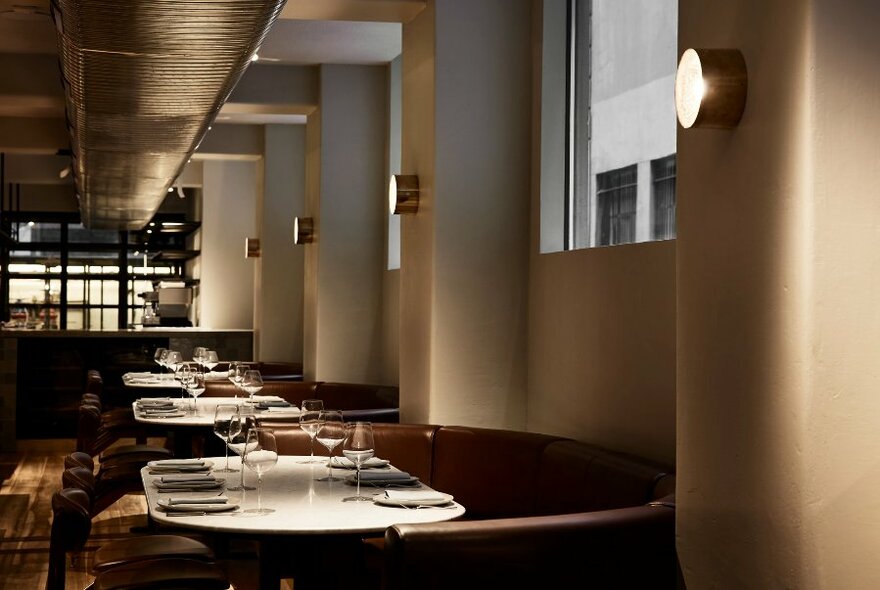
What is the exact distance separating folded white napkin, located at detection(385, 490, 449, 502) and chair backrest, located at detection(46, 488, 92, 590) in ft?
3.24

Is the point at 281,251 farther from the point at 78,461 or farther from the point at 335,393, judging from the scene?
the point at 78,461

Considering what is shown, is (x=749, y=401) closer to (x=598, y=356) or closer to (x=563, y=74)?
(x=598, y=356)

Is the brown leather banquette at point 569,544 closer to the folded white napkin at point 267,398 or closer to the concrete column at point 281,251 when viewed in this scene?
the folded white napkin at point 267,398

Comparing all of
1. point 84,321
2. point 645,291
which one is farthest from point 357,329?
point 84,321

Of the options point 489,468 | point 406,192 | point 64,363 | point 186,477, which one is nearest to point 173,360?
point 64,363

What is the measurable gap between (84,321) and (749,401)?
14.6 m

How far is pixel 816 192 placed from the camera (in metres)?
2.34

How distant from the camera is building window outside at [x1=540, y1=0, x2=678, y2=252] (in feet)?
14.8

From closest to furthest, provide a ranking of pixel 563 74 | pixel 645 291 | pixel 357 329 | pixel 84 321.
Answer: pixel 645 291 → pixel 563 74 → pixel 357 329 → pixel 84 321

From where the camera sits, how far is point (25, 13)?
22.3ft

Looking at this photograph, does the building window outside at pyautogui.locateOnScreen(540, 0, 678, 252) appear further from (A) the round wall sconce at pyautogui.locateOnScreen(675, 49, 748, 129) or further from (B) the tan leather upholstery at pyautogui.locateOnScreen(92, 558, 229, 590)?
(B) the tan leather upholstery at pyautogui.locateOnScreen(92, 558, 229, 590)

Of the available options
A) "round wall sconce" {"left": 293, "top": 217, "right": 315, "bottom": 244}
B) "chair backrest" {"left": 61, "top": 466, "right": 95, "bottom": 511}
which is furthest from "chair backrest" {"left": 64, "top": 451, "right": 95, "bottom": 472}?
"round wall sconce" {"left": 293, "top": 217, "right": 315, "bottom": 244}

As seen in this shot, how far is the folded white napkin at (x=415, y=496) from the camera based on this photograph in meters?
3.53

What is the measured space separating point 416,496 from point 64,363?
9.01 metres
